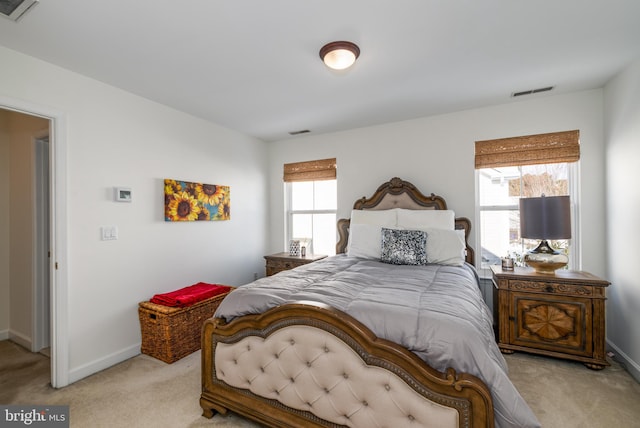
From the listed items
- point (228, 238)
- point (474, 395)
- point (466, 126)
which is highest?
point (466, 126)

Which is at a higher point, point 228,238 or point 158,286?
point 228,238

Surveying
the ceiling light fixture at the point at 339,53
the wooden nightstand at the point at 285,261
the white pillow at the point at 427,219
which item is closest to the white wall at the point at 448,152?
the white pillow at the point at 427,219

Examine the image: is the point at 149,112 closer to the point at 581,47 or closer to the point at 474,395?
the point at 474,395

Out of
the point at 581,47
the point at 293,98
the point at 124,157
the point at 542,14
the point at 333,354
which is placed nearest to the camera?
the point at 333,354

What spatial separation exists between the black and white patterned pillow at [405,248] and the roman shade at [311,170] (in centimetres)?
154

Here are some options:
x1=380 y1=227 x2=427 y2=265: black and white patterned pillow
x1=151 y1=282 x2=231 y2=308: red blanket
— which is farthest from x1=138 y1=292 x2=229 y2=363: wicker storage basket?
x1=380 y1=227 x2=427 y2=265: black and white patterned pillow

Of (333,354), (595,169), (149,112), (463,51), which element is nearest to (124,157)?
(149,112)

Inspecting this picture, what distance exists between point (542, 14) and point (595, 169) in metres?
1.89

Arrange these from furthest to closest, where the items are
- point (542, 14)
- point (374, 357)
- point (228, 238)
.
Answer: point (228, 238) → point (542, 14) → point (374, 357)

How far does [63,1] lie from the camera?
162cm

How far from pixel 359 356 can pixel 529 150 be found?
9.56 ft

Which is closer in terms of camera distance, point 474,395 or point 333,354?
point 474,395
